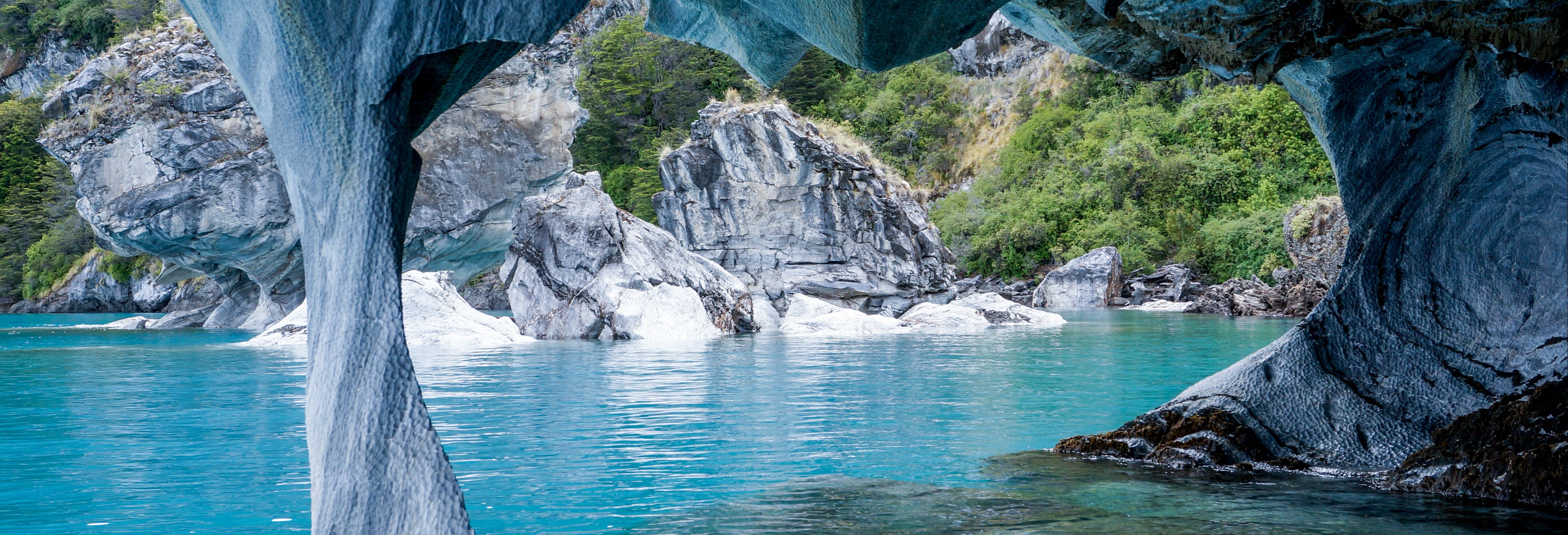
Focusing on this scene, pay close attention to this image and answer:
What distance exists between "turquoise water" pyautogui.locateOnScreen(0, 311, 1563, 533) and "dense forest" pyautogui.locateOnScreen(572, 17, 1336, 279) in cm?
1720

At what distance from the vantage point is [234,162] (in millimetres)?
22484

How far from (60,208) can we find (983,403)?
39.1 metres

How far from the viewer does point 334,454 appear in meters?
2.58

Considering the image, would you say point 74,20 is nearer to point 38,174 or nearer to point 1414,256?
Answer: point 38,174

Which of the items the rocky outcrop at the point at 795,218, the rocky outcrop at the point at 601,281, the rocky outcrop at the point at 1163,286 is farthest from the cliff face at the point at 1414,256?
the rocky outcrop at the point at 1163,286

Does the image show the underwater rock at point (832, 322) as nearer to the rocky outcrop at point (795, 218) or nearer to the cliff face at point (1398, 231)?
the rocky outcrop at point (795, 218)

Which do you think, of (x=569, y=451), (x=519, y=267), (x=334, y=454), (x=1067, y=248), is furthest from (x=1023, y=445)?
(x=1067, y=248)

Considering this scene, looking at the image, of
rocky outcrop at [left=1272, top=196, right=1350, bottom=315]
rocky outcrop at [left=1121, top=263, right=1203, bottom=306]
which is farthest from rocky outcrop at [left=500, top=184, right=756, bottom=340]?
rocky outcrop at [left=1121, top=263, right=1203, bottom=306]

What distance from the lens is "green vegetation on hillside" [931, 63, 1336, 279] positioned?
104 ft

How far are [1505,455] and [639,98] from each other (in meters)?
38.2

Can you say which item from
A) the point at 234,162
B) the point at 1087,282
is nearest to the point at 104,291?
the point at 234,162

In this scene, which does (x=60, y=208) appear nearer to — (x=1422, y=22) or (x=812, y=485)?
(x=812, y=485)

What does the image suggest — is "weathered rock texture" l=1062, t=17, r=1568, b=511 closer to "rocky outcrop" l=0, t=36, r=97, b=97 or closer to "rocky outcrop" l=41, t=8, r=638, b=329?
"rocky outcrop" l=41, t=8, r=638, b=329

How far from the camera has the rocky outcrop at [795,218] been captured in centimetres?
2441
